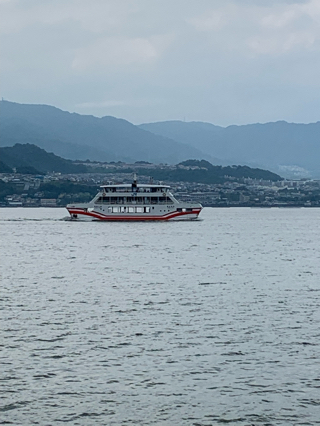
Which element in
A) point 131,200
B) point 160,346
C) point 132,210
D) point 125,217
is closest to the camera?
point 160,346

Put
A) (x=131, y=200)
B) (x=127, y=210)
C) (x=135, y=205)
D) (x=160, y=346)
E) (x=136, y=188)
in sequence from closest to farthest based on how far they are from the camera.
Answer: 1. (x=160, y=346)
2. (x=136, y=188)
3. (x=135, y=205)
4. (x=131, y=200)
5. (x=127, y=210)

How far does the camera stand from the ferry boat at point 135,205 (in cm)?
12206

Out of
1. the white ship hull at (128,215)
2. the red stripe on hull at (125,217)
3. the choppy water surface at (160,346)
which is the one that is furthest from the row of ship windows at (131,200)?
the choppy water surface at (160,346)

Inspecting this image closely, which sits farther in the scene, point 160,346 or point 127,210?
point 127,210

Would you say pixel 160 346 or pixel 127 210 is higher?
pixel 127 210

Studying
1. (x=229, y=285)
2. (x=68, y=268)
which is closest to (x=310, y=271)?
(x=229, y=285)

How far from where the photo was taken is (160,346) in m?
24.3

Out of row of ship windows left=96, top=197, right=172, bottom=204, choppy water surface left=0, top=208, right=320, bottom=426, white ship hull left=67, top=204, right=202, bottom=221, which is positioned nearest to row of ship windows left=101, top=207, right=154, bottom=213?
white ship hull left=67, top=204, right=202, bottom=221

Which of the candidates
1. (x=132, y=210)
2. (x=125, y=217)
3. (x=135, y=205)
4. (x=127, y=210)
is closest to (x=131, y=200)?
(x=135, y=205)

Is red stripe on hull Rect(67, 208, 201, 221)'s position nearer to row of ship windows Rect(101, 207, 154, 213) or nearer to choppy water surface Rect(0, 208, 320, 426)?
row of ship windows Rect(101, 207, 154, 213)

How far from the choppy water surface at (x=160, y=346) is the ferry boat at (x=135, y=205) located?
7302 cm

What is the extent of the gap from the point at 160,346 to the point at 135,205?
98.7m

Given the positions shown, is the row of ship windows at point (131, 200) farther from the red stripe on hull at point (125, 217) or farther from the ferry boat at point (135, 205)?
the red stripe on hull at point (125, 217)

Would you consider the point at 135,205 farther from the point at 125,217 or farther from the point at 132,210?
the point at 132,210
